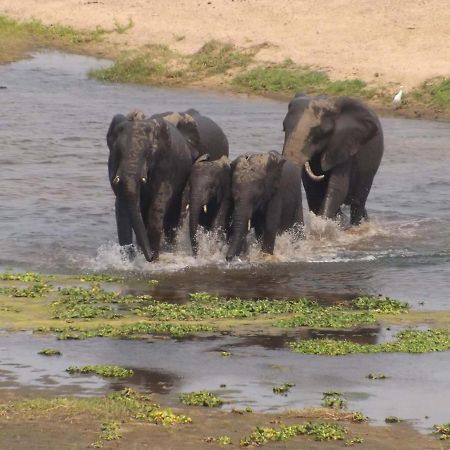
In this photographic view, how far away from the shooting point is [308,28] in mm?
36688

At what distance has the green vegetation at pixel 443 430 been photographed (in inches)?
361

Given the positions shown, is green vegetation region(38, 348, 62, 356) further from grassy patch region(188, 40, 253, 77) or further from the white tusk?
grassy patch region(188, 40, 253, 77)

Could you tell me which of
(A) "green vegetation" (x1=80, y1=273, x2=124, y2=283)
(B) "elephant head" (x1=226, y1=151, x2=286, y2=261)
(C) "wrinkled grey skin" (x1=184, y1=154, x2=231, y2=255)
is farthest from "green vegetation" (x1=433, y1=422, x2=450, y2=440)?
(C) "wrinkled grey skin" (x1=184, y1=154, x2=231, y2=255)

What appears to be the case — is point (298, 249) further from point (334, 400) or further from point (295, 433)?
point (295, 433)

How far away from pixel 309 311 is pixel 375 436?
4.00 meters

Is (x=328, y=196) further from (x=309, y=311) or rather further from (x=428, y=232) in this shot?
(x=309, y=311)

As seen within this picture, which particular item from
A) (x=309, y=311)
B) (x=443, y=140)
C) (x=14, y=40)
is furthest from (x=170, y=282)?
(x=14, y=40)

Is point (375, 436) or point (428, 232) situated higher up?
point (375, 436)

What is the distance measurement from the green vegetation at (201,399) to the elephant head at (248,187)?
19.5 feet

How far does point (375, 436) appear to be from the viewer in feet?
30.1

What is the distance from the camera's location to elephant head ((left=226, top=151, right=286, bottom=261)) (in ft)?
52.3

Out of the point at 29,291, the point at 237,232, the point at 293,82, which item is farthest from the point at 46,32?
the point at 29,291

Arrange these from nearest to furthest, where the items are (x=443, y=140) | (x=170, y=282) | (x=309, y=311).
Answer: (x=309, y=311) → (x=170, y=282) → (x=443, y=140)

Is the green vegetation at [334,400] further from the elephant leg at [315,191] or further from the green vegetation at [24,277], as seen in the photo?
the elephant leg at [315,191]
